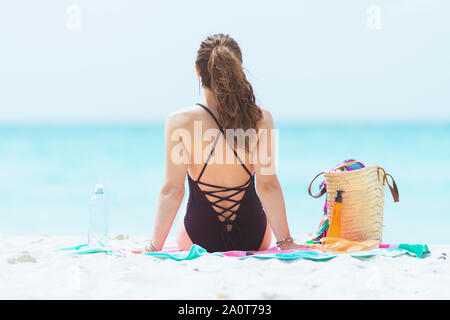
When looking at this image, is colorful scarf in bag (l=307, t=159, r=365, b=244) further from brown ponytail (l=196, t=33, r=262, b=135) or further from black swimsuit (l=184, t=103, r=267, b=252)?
brown ponytail (l=196, t=33, r=262, b=135)

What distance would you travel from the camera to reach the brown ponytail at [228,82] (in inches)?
140

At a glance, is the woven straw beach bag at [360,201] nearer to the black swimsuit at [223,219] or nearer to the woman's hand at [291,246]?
the woman's hand at [291,246]

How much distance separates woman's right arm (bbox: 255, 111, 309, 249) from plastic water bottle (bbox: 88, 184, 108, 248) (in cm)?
107

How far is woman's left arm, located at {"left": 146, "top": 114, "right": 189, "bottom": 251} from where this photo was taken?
362 cm

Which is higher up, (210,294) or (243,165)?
(243,165)

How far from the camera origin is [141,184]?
12812 millimetres

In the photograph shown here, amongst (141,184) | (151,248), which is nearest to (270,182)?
(151,248)

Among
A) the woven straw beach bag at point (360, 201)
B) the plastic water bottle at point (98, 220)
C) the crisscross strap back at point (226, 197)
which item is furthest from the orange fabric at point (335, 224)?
the plastic water bottle at point (98, 220)

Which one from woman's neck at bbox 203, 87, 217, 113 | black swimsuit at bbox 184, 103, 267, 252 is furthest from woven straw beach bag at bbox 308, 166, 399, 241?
woman's neck at bbox 203, 87, 217, 113

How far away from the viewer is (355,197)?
3.84 m

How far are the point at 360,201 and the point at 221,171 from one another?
93 centimetres
